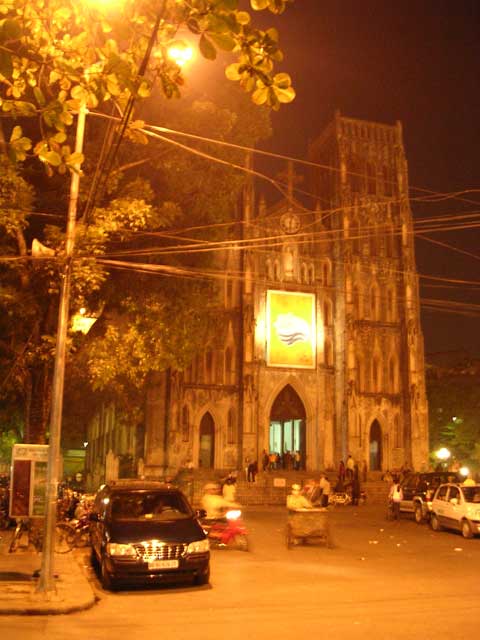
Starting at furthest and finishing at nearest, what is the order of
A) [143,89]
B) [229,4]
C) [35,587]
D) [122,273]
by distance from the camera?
[122,273] → [35,587] → [143,89] → [229,4]

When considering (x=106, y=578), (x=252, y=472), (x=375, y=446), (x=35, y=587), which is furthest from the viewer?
(x=375, y=446)

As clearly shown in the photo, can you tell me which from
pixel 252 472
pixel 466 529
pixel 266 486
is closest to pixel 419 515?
pixel 466 529

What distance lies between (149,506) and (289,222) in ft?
93.9

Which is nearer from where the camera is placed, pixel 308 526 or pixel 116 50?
pixel 116 50

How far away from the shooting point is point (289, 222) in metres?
39.1

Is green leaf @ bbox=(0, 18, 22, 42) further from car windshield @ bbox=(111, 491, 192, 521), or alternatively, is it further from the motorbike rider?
the motorbike rider

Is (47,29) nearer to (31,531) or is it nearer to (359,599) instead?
(359,599)

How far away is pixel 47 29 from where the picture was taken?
18.3ft

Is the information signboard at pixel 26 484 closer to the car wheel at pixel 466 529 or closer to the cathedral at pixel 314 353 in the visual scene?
the car wheel at pixel 466 529

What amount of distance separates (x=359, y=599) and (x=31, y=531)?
24.8 feet

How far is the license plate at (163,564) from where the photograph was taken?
10.4m

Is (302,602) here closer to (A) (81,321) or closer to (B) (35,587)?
(B) (35,587)

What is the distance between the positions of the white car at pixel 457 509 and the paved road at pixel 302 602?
195 centimetres

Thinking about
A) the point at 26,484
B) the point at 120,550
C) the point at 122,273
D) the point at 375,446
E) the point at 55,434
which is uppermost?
the point at 122,273
